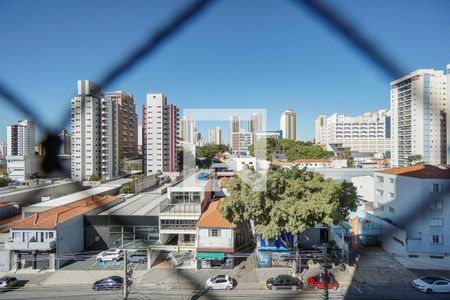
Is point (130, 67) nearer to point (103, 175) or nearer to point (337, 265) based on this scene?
point (103, 175)

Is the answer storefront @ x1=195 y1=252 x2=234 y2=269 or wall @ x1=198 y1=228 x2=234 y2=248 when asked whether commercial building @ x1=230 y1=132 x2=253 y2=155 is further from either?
storefront @ x1=195 y1=252 x2=234 y2=269

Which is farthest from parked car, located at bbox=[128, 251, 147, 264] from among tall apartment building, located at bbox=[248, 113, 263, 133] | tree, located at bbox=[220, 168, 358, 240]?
tall apartment building, located at bbox=[248, 113, 263, 133]

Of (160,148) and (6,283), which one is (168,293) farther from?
(160,148)

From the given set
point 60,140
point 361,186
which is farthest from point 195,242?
point 60,140

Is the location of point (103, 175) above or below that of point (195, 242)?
above

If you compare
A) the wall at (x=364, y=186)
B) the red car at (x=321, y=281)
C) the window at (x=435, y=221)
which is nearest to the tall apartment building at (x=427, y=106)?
the window at (x=435, y=221)

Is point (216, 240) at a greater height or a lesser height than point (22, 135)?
lesser

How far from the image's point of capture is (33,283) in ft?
23.1

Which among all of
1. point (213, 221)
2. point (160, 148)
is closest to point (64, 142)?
point (213, 221)

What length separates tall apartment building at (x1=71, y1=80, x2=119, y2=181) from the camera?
2.30ft

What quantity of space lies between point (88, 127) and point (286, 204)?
619 cm

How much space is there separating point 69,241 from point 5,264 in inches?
62.8

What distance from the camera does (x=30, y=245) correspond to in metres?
7.43

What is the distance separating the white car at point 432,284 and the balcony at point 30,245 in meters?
8.67
